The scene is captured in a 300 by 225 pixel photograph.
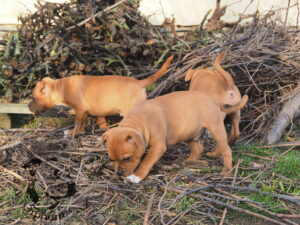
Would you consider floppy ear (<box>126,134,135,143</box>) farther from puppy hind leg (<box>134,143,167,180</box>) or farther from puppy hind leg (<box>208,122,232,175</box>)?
puppy hind leg (<box>208,122,232,175</box>)

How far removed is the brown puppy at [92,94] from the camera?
5.45 metres

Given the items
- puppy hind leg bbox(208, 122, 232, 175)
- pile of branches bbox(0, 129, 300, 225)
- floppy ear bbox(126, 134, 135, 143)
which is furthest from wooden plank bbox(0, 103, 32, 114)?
puppy hind leg bbox(208, 122, 232, 175)

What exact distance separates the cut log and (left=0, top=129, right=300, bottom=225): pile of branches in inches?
27.1

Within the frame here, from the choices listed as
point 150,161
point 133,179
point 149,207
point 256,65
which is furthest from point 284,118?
point 149,207

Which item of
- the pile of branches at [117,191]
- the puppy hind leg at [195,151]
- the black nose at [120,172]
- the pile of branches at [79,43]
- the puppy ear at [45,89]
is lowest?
the puppy hind leg at [195,151]

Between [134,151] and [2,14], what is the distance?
4.56m

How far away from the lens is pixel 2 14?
Result: 7.18m

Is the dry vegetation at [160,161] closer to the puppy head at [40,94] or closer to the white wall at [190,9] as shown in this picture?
the puppy head at [40,94]

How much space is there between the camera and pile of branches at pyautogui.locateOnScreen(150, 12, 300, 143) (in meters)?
5.86

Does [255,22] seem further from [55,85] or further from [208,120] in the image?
[55,85]

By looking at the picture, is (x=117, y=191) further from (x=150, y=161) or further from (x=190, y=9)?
(x=190, y=9)

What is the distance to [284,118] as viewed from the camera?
17.9 ft

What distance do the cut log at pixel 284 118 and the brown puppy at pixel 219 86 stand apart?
1.46 ft

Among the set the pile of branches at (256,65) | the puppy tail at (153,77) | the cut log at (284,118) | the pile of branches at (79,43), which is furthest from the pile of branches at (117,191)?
the pile of branches at (79,43)
